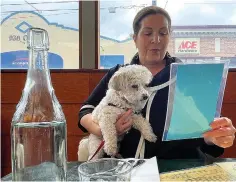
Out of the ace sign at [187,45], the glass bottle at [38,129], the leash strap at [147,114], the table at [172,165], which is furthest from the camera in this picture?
the ace sign at [187,45]

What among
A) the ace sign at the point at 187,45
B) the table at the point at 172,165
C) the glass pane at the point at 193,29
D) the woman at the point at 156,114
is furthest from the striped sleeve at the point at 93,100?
the ace sign at the point at 187,45

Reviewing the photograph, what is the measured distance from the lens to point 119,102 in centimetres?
108

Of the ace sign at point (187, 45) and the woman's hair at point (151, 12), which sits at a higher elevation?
the woman's hair at point (151, 12)

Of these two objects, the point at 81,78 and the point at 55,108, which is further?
the point at 81,78

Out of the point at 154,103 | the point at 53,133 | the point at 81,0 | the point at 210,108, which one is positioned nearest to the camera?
the point at 53,133

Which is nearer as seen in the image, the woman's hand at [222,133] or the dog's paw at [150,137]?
the woman's hand at [222,133]

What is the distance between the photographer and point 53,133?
1.61 feet

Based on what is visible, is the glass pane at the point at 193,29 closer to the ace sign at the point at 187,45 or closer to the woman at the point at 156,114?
the ace sign at the point at 187,45

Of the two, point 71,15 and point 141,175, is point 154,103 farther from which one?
point 71,15

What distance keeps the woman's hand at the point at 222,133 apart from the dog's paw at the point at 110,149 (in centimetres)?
33

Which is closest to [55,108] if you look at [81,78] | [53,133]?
[53,133]

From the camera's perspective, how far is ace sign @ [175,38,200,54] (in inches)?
69.5

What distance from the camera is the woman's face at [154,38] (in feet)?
3.59

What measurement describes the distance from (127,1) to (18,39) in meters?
0.79
